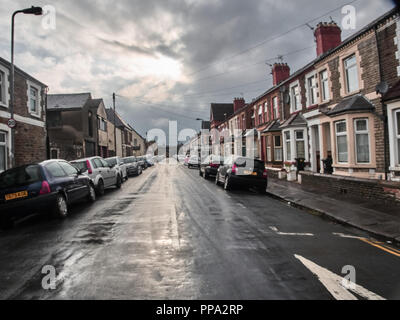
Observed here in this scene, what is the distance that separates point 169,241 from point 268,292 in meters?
2.44

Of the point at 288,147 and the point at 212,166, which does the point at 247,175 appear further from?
the point at 288,147

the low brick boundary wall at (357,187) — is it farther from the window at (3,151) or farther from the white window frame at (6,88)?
the white window frame at (6,88)

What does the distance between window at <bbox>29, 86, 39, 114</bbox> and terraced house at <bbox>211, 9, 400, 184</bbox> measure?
15.6 metres

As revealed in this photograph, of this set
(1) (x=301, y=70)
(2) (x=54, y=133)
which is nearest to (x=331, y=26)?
(1) (x=301, y=70)

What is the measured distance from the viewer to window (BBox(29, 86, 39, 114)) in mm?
16852

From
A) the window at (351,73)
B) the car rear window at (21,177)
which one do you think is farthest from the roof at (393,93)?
the car rear window at (21,177)

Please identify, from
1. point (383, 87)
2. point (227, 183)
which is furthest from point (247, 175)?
point (383, 87)

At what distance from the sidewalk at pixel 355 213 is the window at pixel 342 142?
10.7 feet

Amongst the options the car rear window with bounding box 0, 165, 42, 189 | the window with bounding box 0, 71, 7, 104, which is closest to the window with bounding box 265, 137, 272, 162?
the window with bounding box 0, 71, 7, 104

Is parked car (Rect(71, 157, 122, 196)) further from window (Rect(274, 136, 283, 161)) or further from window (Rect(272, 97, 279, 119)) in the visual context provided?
window (Rect(272, 97, 279, 119))

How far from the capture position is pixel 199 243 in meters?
5.19

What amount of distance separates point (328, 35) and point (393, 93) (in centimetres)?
821

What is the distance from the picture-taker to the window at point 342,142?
1309 cm
